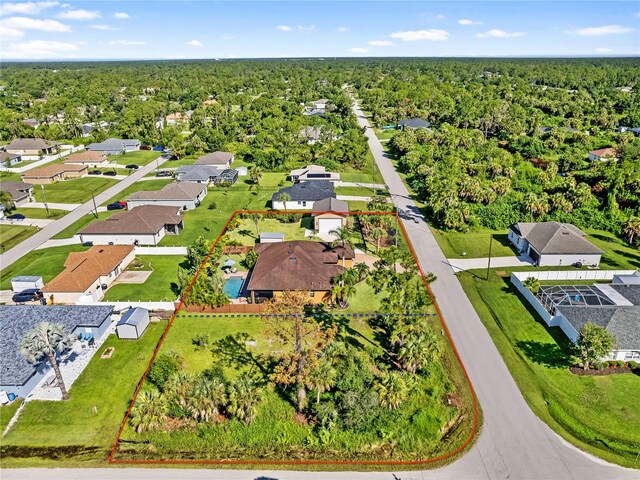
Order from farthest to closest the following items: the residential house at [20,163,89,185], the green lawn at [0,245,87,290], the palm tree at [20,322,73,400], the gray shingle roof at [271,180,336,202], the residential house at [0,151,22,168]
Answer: the residential house at [0,151,22,168] → the residential house at [20,163,89,185] → the gray shingle roof at [271,180,336,202] → the green lawn at [0,245,87,290] → the palm tree at [20,322,73,400]

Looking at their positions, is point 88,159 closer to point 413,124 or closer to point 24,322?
point 24,322

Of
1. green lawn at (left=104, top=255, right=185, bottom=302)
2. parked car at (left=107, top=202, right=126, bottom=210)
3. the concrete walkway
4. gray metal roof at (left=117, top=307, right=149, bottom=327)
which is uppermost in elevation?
gray metal roof at (left=117, top=307, right=149, bottom=327)

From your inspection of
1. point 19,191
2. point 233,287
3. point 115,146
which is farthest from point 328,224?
point 115,146

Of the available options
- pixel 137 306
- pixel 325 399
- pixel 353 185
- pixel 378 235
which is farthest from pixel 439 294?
pixel 353 185

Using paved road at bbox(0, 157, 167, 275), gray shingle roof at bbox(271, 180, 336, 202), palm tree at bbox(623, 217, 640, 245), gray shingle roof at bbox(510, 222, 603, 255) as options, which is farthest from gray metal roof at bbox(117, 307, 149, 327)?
palm tree at bbox(623, 217, 640, 245)

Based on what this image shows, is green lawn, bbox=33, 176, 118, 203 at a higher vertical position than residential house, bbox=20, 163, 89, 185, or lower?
lower

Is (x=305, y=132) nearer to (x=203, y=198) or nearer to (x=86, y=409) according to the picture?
(x=203, y=198)

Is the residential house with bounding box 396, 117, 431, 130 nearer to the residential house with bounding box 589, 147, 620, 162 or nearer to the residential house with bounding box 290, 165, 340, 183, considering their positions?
the residential house with bounding box 589, 147, 620, 162
